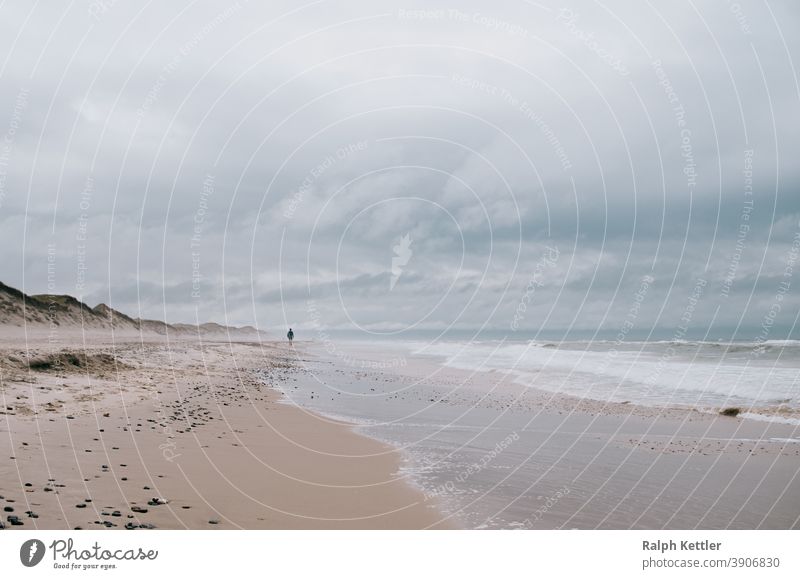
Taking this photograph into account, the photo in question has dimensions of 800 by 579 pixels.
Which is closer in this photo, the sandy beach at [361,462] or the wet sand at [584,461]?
the sandy beach at [361,462]

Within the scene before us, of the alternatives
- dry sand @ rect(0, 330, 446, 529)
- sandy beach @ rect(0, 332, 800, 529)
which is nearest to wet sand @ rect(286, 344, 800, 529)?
sandy beach @ rect(0, 332, 800, 529)

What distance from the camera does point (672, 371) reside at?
121ft

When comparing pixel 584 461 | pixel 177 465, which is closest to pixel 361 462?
pixel 177 465

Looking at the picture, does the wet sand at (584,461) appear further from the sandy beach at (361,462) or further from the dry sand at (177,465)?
the dry sand at (177,465)

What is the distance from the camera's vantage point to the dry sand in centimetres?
890

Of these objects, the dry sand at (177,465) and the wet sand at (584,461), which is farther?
the wet sand at (584,461)

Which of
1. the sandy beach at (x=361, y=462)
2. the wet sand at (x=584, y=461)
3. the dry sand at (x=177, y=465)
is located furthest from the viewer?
the wet sand at (x=584, y=461)

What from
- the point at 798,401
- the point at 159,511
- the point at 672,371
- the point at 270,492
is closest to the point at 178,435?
the point at 270,492

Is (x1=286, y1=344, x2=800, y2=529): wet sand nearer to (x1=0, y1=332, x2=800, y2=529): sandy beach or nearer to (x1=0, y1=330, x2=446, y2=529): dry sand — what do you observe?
(x1=0, y1=332, x2=800, y2=529): sandy beach

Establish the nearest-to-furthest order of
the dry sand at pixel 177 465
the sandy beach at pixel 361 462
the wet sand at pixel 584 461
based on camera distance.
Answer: the dry sand at pixel 177 465 → the sandy beach at pixel 361 462 → the wet sand at pixel 584 461

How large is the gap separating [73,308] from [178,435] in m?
78.4

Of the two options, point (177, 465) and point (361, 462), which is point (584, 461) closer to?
point (361, 462)

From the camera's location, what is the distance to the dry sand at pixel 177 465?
890 centimetres

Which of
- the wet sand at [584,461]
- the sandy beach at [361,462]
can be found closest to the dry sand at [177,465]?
the sandy beach at [361,462]
